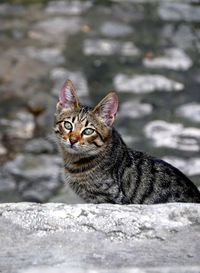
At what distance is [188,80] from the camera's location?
6.03 metres

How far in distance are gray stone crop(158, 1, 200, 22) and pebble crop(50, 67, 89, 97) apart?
2.43 meters

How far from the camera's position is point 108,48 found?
270 inches

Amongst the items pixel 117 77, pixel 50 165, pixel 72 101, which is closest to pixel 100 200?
pixel 72 101

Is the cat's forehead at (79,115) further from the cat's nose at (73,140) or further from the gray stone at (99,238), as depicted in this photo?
the gray stone at (99,238)

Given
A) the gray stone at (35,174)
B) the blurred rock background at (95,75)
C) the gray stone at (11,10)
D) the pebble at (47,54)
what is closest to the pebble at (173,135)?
the blurred rock background at (95,75)

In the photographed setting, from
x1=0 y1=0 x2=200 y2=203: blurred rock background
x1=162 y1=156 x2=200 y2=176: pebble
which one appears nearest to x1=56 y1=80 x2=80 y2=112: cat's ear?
x1=0 y1=0 x2=200 y2=203: blurred rock background

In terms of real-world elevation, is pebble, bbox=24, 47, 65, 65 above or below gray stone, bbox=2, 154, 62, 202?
above

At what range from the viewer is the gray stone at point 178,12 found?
7688 millimetres

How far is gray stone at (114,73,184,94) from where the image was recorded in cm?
581

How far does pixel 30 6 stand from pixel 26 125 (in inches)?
150

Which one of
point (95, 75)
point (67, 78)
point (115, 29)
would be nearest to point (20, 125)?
point (67, 78)

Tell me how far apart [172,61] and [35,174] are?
9.84 ft

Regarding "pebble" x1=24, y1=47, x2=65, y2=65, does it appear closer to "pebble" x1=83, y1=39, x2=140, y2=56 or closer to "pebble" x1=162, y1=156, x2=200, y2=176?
"pebble" x1=83, y1=39, x2=140, y2=56

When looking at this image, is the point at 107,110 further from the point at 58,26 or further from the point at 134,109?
the point at 58,26
